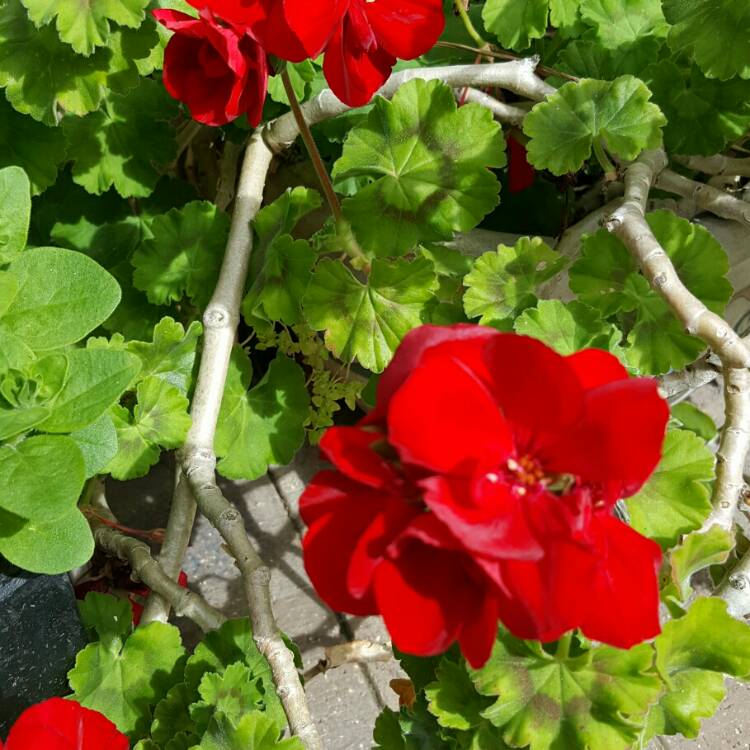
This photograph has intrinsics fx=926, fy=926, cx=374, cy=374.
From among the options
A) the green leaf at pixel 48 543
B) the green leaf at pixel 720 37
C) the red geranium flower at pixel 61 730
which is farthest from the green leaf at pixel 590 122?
the red geranium flower at pixel 61 730

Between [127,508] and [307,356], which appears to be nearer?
[307,356]

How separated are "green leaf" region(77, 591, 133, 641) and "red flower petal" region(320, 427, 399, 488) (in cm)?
64

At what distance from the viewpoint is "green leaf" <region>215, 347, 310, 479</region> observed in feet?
4.18

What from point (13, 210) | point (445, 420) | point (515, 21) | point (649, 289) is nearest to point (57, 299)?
point (13, 210)

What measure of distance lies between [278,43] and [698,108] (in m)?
0.67

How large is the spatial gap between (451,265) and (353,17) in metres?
0.41

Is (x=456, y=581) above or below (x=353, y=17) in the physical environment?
below

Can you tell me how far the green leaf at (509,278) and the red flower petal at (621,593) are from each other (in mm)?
524

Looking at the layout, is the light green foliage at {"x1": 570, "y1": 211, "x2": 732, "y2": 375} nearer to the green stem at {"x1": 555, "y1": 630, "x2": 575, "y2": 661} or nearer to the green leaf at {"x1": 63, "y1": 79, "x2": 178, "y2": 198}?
the green stem at {"x1": 555, "y1": 630, "x2": 575, "y2": 661}

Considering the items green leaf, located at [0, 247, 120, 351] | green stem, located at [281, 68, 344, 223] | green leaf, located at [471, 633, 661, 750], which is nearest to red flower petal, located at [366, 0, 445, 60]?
green stem, located at [281, 68, 344, 223]

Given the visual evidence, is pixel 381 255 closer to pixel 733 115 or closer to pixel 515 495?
pixel 733 115

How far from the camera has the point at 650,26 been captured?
133cm

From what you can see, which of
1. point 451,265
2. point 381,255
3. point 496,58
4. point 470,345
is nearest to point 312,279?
point 381,255

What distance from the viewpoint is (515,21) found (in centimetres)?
131
